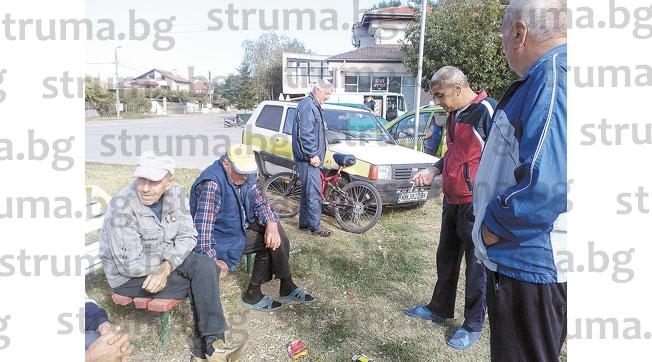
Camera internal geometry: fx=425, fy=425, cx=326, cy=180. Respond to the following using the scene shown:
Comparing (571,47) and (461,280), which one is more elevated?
(571,47)

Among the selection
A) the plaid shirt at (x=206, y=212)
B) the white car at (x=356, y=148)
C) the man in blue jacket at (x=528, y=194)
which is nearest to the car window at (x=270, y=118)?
the white car at (x=356, y=148)

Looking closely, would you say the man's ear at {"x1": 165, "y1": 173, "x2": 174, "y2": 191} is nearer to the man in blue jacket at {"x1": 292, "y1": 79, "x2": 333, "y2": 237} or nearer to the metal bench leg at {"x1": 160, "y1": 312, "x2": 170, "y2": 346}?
the metal bench leg at {"x1": 160, "y1": 312, "x2": 170, "y2": 346}

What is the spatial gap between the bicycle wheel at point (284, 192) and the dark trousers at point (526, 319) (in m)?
4.60

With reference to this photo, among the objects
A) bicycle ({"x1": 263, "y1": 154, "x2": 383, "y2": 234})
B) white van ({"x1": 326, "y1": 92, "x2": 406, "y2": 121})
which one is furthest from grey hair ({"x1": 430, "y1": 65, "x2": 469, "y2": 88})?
white van ({"x1": 326, "y1": 92, "x2": 406, "y2": 121})

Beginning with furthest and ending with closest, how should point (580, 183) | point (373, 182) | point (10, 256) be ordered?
1. point (373, 182)
2. point (10, 256)
3. point (580, 183)

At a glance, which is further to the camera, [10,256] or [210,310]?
[210,310]

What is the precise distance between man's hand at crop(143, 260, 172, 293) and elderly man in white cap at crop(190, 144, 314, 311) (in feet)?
1.05

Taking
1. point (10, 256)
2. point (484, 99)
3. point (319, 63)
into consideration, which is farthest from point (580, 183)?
point (319, 63)

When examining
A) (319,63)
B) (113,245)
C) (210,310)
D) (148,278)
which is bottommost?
(210,310)

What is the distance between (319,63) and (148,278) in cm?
2710

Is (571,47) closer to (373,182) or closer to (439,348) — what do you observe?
(439,348)

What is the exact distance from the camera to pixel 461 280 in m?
4.14

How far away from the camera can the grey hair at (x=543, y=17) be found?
1473 mm

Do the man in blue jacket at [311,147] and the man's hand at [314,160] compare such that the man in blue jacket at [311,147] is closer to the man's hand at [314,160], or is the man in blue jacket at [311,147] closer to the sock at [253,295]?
the man's hand at [314,160]
